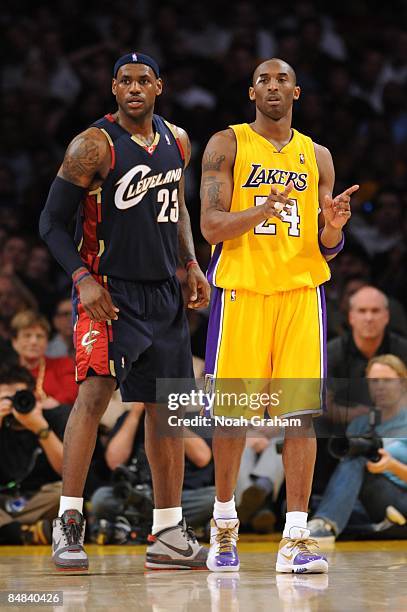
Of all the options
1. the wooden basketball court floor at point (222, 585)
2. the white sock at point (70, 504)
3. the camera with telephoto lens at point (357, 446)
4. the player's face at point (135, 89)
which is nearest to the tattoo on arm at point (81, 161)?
the player's face at point (135, 89)

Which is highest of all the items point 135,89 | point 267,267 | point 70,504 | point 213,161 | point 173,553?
point 135,89

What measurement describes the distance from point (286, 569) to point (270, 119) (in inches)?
75.2

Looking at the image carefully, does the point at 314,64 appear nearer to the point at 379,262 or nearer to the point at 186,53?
the point at 186,53

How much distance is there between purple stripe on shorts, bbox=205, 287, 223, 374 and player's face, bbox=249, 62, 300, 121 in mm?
808

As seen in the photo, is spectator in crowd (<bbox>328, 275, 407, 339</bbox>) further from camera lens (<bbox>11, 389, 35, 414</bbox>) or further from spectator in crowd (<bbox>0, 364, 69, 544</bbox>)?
camera lens (<bbox>11, 389, 35, 414</bbox>)

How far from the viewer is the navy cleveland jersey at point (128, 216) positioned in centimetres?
487

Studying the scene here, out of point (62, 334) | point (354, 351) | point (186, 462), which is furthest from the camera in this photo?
point (62, 334)

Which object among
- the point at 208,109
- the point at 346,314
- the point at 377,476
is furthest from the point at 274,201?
the point at 208,109

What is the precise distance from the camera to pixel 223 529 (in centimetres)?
488

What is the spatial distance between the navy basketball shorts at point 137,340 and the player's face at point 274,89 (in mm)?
845

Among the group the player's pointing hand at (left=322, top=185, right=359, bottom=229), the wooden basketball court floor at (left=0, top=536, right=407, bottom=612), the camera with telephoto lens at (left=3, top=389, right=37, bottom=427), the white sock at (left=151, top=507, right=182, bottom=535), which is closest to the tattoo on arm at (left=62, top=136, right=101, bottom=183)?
the player's pointing hand at (left=322, top=185, right=359, bottom=229)

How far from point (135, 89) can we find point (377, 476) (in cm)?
278

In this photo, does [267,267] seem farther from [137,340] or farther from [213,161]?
[137,340]

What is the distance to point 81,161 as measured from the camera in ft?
15.7
